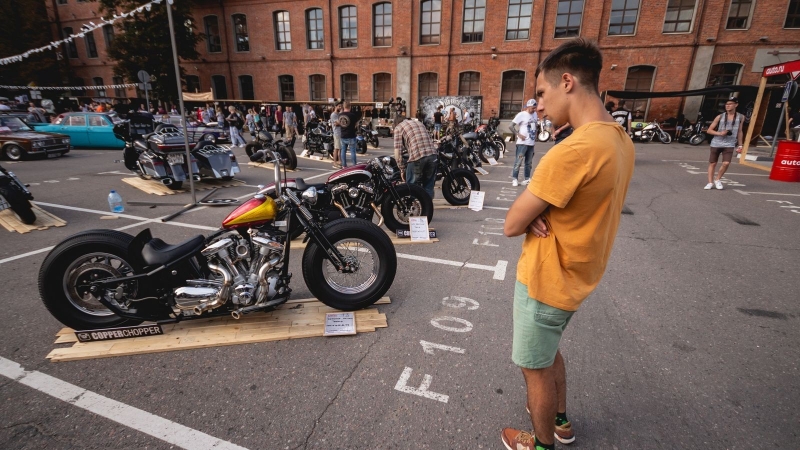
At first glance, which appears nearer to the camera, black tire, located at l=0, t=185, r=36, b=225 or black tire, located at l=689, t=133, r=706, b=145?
black tire, located at l=0, t=185, r=36, b=225

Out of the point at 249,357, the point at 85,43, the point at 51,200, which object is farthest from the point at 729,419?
the point at 85,43

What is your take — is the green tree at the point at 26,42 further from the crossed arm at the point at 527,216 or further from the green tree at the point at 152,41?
the crossed arm at the point at 527,216

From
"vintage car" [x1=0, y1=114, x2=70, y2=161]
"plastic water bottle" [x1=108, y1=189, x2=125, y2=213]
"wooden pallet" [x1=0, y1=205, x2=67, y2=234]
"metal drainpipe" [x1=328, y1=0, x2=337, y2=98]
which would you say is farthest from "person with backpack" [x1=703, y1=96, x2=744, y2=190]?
"metal drainpipe" [x1=328, y1=0, x2=337, y2=98]

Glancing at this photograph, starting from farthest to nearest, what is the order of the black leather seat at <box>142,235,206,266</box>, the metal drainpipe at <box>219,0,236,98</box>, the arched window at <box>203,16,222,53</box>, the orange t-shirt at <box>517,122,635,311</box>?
the arched window at <box>203,16,222,53</box>
the metal drainpipe at <box>219,0,236,98</box>
the black leather seat at <box>142,235,206,266</box>
the orange t-shirt at <box>517,122,635,311</box>

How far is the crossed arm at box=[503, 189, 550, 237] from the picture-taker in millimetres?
1603

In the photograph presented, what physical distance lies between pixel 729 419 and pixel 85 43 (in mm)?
50205

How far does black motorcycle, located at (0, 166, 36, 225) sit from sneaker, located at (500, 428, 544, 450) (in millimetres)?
7686

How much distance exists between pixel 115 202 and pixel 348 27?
82.2 feet

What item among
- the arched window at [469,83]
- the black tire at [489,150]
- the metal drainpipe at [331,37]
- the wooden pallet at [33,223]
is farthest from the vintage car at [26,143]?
the arched window at [469,83]

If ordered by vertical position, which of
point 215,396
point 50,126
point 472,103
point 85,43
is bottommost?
point 215,396

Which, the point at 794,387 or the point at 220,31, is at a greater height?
the point at 220,31

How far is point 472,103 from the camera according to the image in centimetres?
2417

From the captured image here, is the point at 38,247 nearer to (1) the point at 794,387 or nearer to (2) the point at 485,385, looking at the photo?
(2) the point at 485,385

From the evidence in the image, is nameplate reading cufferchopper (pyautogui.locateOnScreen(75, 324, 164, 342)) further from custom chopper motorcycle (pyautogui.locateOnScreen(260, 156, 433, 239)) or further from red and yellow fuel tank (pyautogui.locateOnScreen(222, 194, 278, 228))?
custom chopper motorcycle (pyautogui.locateOnScreen(260, 156, 433, 239))
